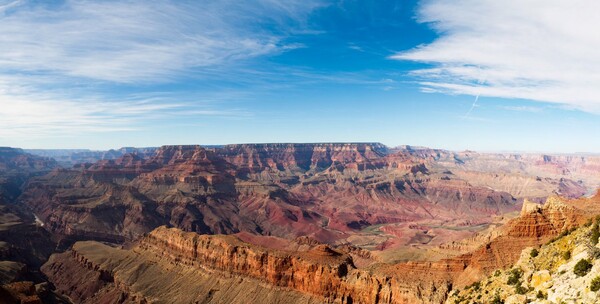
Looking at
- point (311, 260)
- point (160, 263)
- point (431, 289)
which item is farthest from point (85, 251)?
point (431, 289)

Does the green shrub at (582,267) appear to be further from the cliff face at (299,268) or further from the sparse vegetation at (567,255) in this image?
the cliff face at (299,268)

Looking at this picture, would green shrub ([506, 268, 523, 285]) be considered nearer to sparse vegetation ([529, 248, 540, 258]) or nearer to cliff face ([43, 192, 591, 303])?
sparse vegetation ([529, 248, 540, 258])

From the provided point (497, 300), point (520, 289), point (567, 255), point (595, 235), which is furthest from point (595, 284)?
point (497, 300)

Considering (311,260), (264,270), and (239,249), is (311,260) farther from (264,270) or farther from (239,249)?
(239,249)

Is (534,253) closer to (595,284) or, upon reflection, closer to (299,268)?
(595,284)

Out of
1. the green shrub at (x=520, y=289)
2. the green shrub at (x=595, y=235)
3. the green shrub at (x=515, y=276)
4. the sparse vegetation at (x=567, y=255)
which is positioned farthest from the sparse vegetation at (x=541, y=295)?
the green shrub at (x=515, y=276)

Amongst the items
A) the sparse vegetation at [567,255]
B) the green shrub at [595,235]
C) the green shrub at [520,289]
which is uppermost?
the green shrub at [595,235]

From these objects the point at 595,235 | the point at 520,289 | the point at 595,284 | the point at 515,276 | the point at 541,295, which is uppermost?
the point at 595,235
